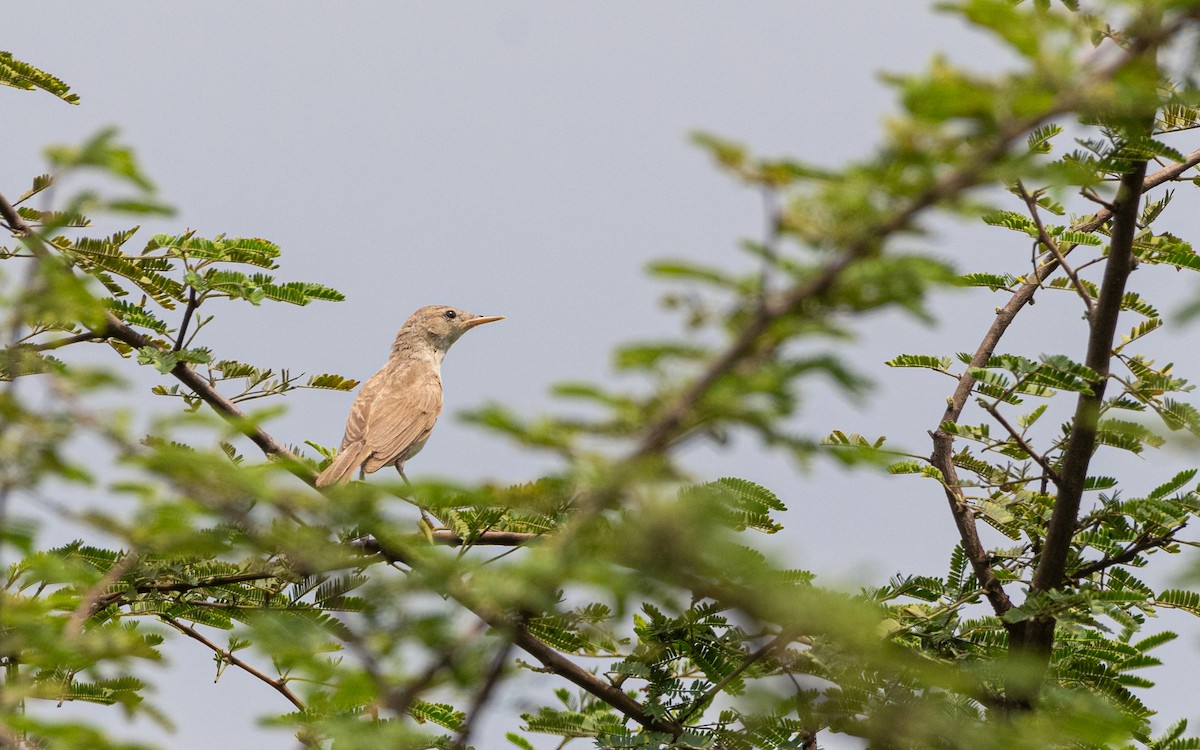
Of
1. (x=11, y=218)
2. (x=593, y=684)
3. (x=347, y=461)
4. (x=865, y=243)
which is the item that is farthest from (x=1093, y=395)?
(x=347, y=461)

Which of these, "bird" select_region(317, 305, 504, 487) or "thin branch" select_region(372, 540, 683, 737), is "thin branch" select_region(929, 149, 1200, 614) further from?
"bird" select_region(317, 305, 504, 487)

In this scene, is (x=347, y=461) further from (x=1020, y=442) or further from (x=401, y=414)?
(x=1020, y=442)

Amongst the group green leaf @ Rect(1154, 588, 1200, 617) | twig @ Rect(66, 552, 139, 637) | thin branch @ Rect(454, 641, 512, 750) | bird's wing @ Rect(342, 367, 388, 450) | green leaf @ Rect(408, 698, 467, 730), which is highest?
bird's wing @ Rect(342, 367, 388, 450)

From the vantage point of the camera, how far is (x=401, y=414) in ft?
31.4

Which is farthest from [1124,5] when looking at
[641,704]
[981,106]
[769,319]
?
[641,704]

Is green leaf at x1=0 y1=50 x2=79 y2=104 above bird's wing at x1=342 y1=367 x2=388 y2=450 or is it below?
below

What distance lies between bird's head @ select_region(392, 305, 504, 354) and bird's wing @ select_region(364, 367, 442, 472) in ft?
2.92

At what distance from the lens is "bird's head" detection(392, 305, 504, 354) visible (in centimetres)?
1171

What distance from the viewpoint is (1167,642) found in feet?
18.6

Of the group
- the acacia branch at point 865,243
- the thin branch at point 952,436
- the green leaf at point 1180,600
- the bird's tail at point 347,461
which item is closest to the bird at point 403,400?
the bird's tail at point 347,461

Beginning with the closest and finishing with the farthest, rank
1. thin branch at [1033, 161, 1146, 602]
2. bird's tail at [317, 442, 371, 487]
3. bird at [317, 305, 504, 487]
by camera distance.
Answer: thin branch at [1033, 161, 1146, 602] < bird's tail at [317, 442, 371, 487] < bird at [317, 305, 504, 487]

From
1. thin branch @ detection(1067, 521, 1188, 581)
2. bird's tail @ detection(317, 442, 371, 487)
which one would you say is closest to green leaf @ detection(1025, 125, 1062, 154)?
thin branch @ detection(1067, 521, 1188, 581)

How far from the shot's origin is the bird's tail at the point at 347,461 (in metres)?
7.91

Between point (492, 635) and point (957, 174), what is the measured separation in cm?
132
